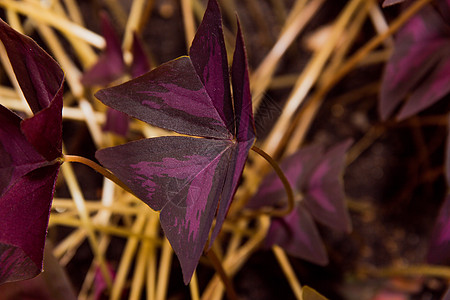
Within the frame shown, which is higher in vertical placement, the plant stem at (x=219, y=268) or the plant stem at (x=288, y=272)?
the plant stem at (x=219, y=268)

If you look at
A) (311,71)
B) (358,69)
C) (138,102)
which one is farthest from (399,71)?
(358,69)

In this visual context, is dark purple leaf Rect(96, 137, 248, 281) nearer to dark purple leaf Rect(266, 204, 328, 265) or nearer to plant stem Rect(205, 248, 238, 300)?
plant stem Rect(205, 248, 238, 300)

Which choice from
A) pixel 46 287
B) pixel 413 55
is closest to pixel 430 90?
pixel 413 55

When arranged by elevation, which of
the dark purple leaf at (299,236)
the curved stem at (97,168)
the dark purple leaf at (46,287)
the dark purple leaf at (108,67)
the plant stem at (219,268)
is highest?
the dark purple leaf at (108,67)

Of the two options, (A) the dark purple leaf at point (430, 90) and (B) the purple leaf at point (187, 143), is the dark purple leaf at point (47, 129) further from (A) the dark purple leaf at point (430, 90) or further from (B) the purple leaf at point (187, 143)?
(A) the dark purple leaf at point (430, 90)

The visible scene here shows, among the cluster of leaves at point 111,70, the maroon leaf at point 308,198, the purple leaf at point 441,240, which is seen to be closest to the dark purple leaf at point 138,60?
the cluster of leaves at point 111,70

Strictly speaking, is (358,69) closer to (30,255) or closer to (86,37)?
(86,37)

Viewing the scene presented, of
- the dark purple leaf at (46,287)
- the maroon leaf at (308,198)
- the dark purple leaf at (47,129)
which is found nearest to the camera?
the dark purple leaf at (47,129)

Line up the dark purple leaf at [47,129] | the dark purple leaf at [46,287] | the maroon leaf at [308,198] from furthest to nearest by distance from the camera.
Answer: the maroon leaf at [308,198] → the dark purple leaf at [46,287] → the dark purple leaf at [47,129]

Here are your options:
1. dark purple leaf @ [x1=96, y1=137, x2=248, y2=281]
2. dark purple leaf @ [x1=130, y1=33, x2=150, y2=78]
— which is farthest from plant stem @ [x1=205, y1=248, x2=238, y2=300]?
dark purple leaf @ [x1=130, y1=33, x2=150, y2=78]
